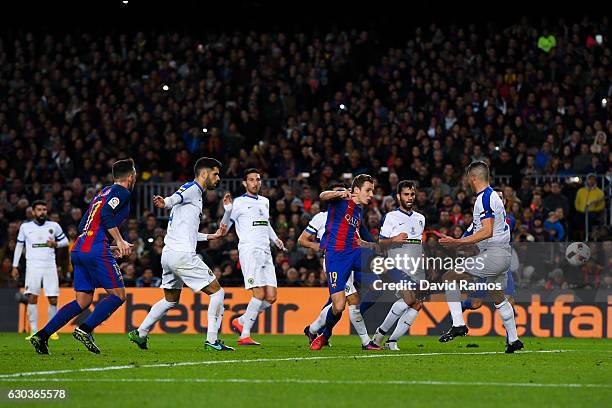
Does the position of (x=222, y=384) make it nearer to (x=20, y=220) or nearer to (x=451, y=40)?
(x=20, y=220)

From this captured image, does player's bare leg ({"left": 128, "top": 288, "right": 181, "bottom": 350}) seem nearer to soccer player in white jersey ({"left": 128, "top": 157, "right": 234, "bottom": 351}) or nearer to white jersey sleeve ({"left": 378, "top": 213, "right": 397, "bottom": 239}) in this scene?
soccer player in white jersey ({"left": 128, "top": 157, "right": 234, "bottom": 351})

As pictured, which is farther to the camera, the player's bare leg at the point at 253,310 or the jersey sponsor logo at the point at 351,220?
the player's bare leg at the point at 253,310

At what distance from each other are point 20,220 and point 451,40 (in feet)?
39.8

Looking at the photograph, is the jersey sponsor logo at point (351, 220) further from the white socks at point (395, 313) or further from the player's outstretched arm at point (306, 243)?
the player's outstretched arm at point (306, 243)

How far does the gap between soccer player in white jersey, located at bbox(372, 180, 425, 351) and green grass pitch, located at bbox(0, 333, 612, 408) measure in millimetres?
654

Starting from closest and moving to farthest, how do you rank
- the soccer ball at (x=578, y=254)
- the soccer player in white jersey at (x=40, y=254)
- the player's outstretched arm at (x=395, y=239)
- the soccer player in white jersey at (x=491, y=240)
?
the soccer player in white jersey at (x=491, y=240)
the player's outstretched arm at (x=395, y=239)
the soccer player in white jersey at (x=40, y=254)
the soccer ball at (x=578, y=254)

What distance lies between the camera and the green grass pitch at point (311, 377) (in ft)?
26.8

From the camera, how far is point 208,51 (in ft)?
103

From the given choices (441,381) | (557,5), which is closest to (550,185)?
(557,5)

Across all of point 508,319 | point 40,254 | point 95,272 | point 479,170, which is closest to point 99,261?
point 95,272

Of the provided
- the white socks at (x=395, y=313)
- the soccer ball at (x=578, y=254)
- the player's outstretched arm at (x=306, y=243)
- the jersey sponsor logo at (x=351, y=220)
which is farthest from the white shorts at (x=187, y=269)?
the soccer ball at (x=578, y=254)

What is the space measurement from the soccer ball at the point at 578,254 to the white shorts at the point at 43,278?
9.72m

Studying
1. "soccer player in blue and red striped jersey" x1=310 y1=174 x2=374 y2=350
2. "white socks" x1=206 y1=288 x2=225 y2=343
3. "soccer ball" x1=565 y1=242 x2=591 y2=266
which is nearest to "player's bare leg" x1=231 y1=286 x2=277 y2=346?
"white socks" x1=206 y1=288 x2=225 y2=343

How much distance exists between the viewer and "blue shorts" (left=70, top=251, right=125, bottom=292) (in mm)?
13008
